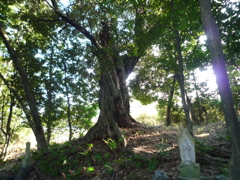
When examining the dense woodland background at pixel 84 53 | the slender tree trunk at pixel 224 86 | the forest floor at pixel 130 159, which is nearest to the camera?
the slender tree trunk at pixel 224 86

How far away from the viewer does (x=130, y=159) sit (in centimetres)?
586

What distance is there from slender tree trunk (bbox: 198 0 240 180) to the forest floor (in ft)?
3.93

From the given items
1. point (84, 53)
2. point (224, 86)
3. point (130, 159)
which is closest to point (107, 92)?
point (84, 53)

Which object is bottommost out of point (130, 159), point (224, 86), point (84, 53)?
point (130, 159)

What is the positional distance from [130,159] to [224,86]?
378cm

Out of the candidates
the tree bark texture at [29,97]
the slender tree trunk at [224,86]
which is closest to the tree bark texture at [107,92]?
the tree bark texture at [29,97]

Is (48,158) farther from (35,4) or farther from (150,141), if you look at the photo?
(35,4)

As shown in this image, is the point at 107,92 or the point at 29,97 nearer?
the point at 29,97

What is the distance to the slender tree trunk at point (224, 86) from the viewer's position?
10.3 feet

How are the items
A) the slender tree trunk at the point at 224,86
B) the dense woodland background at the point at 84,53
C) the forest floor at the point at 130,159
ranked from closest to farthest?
the slender tree trunk at the point at 224,86 < the forest floor at the point at 130,159 < the dense woodland background at the point at 84,53

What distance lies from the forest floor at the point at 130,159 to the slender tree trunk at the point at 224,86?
1.20 meters

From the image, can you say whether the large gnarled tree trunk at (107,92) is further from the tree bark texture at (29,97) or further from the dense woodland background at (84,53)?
the tree bark texture at (29,97)

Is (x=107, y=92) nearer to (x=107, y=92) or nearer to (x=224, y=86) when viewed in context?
(x=107, y=92)

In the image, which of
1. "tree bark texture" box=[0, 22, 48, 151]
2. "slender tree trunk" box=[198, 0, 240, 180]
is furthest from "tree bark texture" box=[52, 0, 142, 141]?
"slender tree trunk" box=[198, 0, 240, 180]
